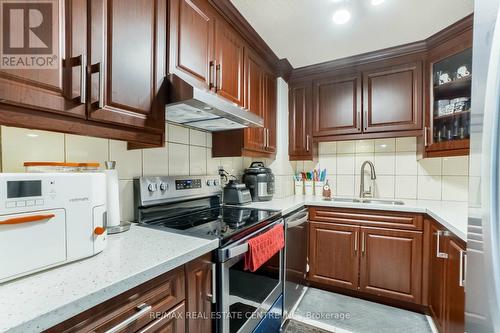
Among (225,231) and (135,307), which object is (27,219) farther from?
(225,231)

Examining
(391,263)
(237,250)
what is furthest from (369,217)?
(237,250)

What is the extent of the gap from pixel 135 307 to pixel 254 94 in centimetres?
160

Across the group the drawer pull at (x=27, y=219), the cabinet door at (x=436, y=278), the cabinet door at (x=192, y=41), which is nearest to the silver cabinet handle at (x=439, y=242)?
the cabinet door at (x=436, y=278)

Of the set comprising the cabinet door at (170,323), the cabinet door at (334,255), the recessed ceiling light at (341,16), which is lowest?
the cabinet door at (334,255)

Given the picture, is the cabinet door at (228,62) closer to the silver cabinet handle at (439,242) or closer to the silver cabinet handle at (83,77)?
the silver cabinet handle at (83,77)

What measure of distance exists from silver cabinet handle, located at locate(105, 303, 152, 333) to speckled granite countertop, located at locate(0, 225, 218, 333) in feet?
0.30

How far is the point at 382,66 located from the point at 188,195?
205cm

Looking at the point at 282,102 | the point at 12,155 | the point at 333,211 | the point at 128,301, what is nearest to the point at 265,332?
the point at 128,301

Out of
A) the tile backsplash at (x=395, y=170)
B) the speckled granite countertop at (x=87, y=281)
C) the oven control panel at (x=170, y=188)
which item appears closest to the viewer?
the speckled granite countertop at (x=87, y=281)

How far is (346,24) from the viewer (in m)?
1.62

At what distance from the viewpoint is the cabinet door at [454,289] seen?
1037mm

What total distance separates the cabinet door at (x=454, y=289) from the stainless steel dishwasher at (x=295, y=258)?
876mm

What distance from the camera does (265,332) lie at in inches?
50.1

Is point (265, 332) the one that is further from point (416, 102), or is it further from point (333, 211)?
point (416, 102)
